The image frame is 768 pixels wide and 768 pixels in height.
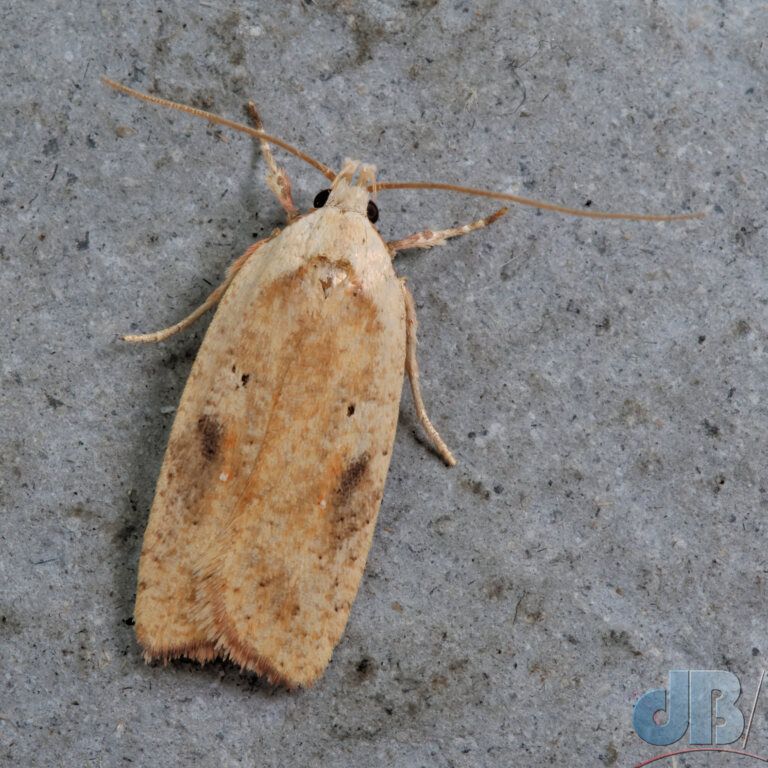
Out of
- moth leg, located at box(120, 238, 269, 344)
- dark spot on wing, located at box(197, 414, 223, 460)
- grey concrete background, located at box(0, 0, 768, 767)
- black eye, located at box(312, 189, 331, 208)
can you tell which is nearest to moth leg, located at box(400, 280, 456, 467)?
grey concrete background, located at box(0, 0, 768, 767)

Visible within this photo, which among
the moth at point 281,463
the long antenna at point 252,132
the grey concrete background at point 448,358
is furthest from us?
the grey concrete background at point 448,358

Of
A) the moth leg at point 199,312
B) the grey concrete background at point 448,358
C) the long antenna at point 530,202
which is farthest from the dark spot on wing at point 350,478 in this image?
the long antenna at point 530,202

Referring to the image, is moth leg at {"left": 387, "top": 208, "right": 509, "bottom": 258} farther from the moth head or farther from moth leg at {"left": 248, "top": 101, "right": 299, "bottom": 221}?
moth leg at {"left": 248, "top": 101, "right": 299, "bottom": 221}

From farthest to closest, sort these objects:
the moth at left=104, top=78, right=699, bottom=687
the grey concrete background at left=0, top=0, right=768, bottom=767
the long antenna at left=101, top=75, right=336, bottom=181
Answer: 1. the grey concrete background at left=0, top=0, right=768, bottom=767
2. the long antenna at left=101, top=75, right=336, bottom=181
3. the moth at left=104, top=78, right=699, bottom=687

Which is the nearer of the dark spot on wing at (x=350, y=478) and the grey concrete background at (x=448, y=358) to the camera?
the dark spot on wing at (x=350, y=478)

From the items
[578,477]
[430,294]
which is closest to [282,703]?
[578,477]

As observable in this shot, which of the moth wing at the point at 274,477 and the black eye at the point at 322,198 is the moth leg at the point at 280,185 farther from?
the moth wing at the point at 274,477

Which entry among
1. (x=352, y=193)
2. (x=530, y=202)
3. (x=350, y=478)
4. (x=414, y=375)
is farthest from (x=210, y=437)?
(x=530, y=202)
